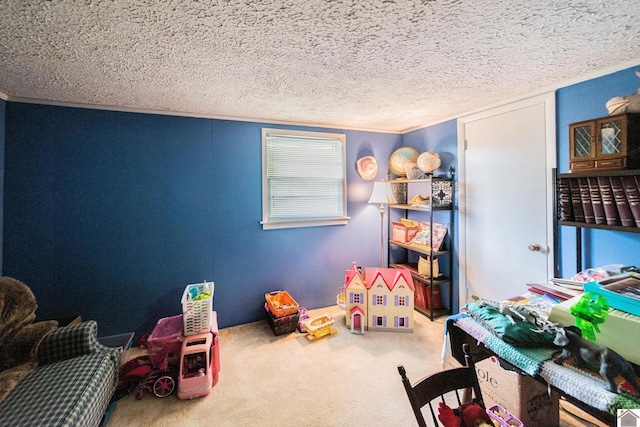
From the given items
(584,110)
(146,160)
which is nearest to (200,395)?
(146,160)

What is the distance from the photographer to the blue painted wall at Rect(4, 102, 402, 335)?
218 centimetres

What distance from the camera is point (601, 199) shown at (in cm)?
155

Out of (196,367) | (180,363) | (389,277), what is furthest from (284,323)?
(389,277)

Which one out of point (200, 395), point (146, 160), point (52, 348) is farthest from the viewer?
point (146, 160)

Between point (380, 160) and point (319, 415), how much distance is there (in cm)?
284

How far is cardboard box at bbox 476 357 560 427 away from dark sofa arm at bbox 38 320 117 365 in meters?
2.46

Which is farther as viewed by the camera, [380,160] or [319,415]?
[380,160]

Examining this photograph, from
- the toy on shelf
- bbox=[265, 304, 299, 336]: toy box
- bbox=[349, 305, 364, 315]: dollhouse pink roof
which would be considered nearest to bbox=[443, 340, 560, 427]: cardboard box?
bbox=[349, 305, 364, 315]: dollhouse pink roof

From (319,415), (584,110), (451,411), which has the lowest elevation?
(319,415)

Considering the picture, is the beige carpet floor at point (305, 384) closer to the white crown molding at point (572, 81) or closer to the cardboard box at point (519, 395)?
the cardboard box at point (519, 395)

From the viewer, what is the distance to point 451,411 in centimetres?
96

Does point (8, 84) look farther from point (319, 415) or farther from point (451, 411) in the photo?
point (451, 411)

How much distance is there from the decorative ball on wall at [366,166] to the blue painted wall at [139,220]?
3.50 ft

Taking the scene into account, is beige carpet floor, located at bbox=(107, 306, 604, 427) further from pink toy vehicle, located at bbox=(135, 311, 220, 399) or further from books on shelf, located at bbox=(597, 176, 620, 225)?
books on shelf, located at bbox=(597, 176, 620, 225)
